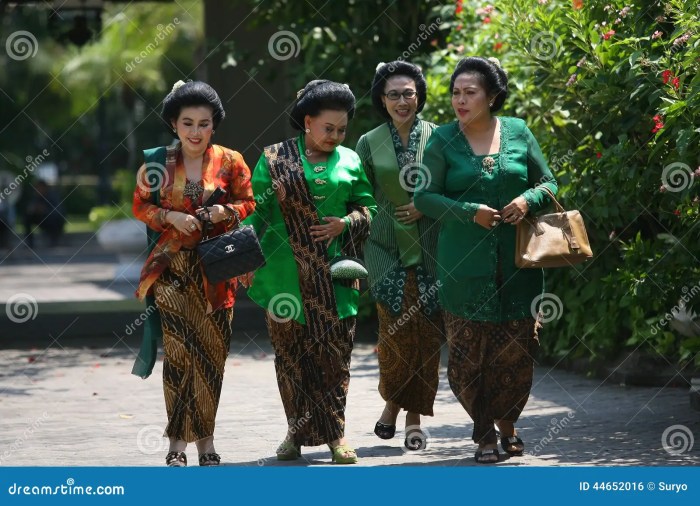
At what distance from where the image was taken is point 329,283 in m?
6.92

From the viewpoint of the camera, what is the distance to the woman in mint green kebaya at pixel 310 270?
6887mm

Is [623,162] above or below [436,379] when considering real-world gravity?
above

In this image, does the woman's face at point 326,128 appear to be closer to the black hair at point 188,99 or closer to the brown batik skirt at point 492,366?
the black hair at point 188,99

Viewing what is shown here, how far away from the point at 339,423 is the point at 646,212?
2.74 metres

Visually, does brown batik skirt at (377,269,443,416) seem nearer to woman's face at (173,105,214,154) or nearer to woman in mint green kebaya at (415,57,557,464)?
woman in mint green kebaya at (415,57,557,464)

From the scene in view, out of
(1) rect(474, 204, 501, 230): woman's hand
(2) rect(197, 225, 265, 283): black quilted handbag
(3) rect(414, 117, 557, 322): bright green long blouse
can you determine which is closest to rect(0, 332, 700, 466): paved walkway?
(3) rect(414, 117, 557, 322): bright green long blouse

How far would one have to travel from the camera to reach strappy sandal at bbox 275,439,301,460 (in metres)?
7.00

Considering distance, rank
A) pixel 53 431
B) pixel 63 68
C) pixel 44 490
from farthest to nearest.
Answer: pixel 63 68 < pixel 53 431 < pixel 44 490

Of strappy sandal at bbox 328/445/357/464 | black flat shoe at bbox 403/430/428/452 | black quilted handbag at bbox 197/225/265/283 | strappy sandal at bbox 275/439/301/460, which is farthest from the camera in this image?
black flat shoe at bbox 403/430/428/452

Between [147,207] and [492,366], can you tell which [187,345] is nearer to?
[147,207]

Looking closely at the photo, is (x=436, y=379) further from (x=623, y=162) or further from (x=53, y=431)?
(x=53, y=431)

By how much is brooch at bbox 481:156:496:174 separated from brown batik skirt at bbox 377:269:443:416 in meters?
0.93

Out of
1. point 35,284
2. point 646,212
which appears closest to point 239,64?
point 646,212

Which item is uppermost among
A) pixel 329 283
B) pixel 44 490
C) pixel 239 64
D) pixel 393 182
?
pixel 239 64
